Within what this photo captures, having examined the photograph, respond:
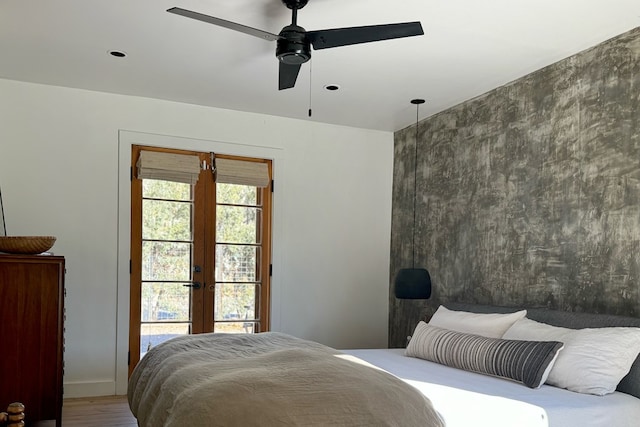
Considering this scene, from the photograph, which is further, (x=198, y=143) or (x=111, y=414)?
(x=198, y=143)

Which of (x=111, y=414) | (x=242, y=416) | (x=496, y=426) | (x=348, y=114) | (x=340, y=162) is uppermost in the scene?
(x=348, y=114)

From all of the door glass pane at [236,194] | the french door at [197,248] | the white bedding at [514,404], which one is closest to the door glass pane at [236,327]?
the french door at [197,248]

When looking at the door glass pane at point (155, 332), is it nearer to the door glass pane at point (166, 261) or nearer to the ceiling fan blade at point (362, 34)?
the door glass pane at point (166, 261)

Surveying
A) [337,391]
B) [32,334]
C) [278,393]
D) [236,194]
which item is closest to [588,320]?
[337,391]

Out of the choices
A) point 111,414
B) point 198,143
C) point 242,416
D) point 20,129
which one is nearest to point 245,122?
point 198,143

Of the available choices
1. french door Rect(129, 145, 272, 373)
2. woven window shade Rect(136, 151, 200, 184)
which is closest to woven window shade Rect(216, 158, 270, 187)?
french door Rect(129, 145, 272, 373)

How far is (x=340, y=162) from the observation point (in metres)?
5.60

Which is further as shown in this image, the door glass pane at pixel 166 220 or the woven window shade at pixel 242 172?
the woven window shade at pixel 242 172

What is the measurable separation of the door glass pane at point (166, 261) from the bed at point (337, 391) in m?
1.67

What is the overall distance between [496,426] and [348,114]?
3.46 meters

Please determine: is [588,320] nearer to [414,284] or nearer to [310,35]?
[414,284]

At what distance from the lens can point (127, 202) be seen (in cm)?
473

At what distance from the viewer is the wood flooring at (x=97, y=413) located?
3.79 meters

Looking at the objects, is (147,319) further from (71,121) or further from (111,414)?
(71,121)
